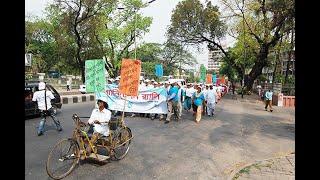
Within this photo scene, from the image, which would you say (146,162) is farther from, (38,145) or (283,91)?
(283,91)

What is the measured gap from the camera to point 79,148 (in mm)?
7113

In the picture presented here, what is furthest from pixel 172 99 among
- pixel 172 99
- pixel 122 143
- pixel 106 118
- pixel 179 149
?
pixel 106 118

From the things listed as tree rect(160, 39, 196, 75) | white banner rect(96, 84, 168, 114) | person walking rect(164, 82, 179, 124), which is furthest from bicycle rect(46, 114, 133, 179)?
tree rect(160, 39, 196, 75)

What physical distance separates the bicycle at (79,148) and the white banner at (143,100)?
7.67 m

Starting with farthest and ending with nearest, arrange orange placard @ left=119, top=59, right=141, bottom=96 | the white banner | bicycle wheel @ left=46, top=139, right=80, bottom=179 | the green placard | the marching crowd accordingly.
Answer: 1. the white banner
2. the marching crowd
3. orange placard @ left=119, top=59, right=141, bottom=96
4. the green placard
5. bicycle wheel @ left=46, top=139, right=80, bottom=179

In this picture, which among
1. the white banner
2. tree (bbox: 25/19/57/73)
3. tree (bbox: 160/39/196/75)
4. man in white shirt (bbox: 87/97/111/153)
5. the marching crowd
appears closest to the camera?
man in white shirt (bbox: 87/97/111/153)

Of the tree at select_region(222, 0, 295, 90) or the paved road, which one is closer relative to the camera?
the paved road

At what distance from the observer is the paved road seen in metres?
7.26

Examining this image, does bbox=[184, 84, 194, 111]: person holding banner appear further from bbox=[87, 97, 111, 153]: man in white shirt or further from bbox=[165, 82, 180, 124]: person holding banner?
bbox=[87, 97, 111, 153]: man in white shirt
